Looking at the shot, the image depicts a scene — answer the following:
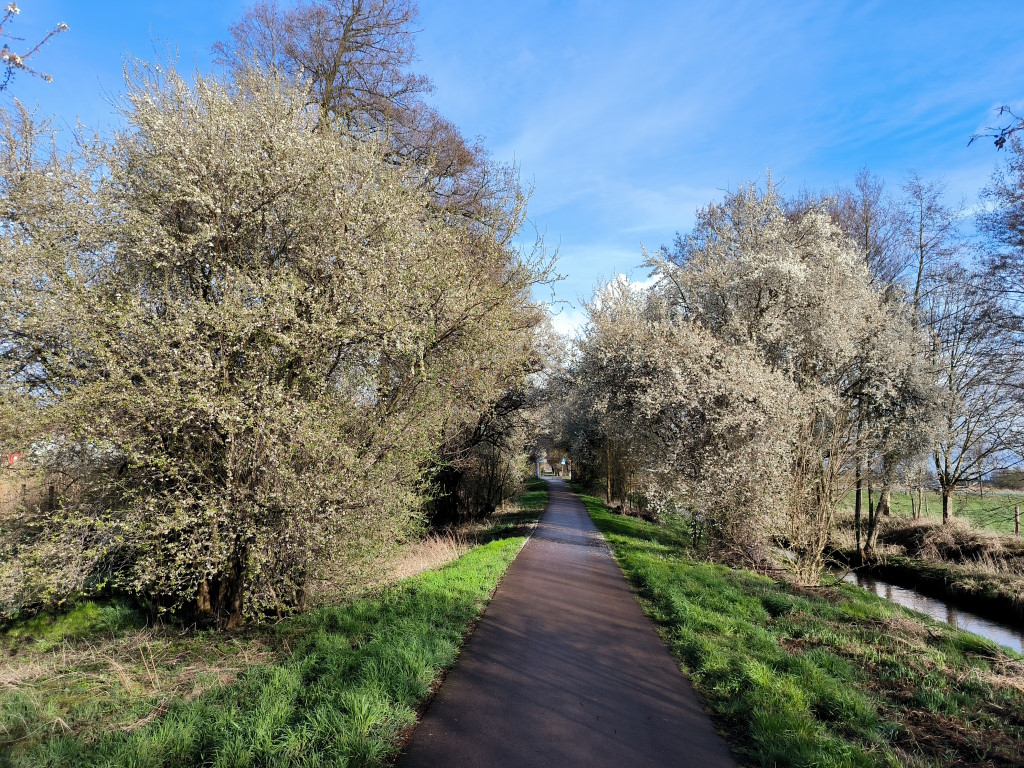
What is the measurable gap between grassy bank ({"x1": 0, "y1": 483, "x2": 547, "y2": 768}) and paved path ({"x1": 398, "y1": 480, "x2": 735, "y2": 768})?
0.34 metres

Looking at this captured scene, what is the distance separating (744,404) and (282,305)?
1040cm

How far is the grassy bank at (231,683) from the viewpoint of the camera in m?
3.87

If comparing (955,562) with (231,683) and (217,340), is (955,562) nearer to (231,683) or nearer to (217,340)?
(231,683)

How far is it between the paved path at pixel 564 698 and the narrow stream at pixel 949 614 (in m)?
7.90

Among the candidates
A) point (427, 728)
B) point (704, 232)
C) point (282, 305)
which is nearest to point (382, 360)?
point (282, 305)

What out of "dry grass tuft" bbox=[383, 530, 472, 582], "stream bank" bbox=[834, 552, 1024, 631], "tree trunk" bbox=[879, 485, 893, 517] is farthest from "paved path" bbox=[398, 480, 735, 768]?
"tree trunk" bbox=[879, 485, 893, 517]

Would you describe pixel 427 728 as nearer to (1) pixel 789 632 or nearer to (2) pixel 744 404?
(1) pixel 789 632

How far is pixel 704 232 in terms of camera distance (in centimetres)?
2203

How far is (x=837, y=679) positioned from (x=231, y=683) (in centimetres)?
604

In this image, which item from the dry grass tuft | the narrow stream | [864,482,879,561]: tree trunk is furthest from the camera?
[864,482,879,561]: tree trunk

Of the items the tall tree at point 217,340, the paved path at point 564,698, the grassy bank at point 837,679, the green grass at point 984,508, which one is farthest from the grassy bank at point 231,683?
the green grass at point 984,508

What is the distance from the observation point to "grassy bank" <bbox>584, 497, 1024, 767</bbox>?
13.9 feet

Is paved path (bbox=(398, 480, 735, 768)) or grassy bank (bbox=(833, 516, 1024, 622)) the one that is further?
grassy bank (bbox=(833, 516, 1024, 622))

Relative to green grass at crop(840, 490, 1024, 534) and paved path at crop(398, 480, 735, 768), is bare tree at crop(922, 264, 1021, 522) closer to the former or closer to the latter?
green grass at crop(840, 490, 1024, 534)
